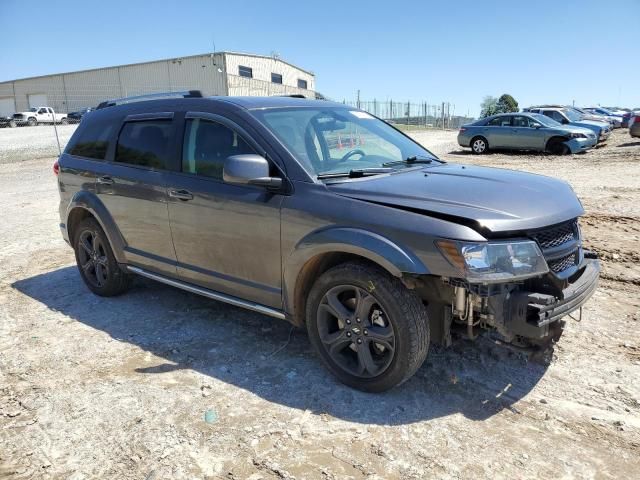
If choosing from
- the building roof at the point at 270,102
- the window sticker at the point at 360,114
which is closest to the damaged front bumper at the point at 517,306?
the building roof at the point at 270,102

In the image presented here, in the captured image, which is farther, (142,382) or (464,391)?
(142,382)

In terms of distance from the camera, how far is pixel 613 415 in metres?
3.03

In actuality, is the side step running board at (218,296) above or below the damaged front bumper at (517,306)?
below

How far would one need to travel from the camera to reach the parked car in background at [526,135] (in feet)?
56.1

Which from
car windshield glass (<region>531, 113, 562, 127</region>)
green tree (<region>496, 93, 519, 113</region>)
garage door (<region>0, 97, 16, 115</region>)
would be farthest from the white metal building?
car windshield glass (<region>531, 113, 562, 127</region>)

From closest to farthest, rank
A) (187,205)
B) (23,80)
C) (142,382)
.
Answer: (142,382) → (187,205) → (23,80)

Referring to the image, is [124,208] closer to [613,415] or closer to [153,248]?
[153,248]

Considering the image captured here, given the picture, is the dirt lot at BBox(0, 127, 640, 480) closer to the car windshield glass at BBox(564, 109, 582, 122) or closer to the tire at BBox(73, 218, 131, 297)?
the tire at BBox(73, 218, 131, 297)

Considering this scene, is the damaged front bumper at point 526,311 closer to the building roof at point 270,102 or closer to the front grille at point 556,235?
the front grille at point 556,235

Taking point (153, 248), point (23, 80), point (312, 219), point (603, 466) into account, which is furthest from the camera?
point (23, 80)

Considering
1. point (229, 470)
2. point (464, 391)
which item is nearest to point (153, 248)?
point (229, 470)

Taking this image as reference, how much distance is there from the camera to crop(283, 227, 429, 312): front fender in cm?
293

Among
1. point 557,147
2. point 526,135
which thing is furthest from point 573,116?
point 526,135

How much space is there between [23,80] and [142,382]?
210 feet
